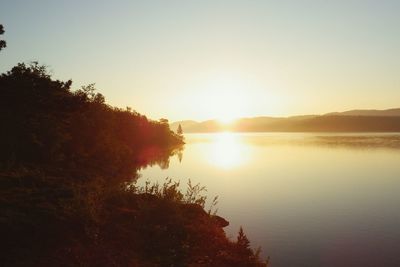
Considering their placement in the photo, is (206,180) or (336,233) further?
(206,180)

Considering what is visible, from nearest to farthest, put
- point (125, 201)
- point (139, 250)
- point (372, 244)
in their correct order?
point (139, 250)
point (125, 201)
point (372, 244)

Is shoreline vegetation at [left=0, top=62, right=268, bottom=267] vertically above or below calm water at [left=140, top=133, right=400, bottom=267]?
above

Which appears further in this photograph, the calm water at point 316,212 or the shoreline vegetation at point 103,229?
the calm water at point 316,212

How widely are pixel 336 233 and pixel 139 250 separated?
60.3 feet

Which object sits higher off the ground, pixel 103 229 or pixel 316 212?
pixel 103 229

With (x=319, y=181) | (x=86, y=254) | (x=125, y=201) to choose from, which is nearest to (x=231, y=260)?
(x=86, y=254)

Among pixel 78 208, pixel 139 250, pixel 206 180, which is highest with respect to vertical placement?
pixel 78 208

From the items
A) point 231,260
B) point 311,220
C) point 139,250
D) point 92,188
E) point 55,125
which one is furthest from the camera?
point 55,125

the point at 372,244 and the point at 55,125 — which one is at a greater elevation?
the point at 55,125

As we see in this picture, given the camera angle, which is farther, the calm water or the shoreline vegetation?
the calm water

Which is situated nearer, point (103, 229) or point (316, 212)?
point (103, 229)

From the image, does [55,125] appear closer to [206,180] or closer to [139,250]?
[206,180]

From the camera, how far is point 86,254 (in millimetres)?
13258

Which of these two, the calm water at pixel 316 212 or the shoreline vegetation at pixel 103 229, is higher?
the shoreline vegetation at pixel 103 229
